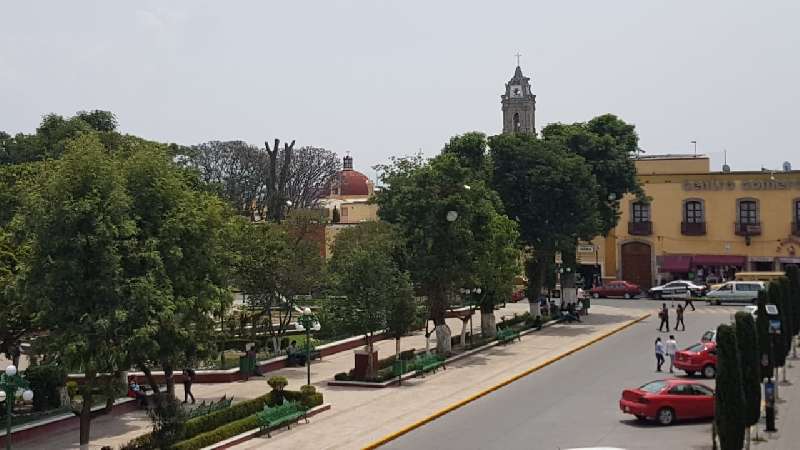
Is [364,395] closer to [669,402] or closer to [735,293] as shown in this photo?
[669,402]

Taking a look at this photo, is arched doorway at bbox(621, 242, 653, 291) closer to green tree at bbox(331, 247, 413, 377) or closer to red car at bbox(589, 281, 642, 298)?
red car at bbox(589, 281, 642, 298)

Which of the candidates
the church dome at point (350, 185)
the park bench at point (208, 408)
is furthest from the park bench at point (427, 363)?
the church dome at point (350, 185)

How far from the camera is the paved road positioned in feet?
77.8

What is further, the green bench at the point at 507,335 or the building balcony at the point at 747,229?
the building balcony at the point at 747,229

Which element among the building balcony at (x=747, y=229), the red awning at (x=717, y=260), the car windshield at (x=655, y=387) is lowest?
the car windshield at (x=655, y=387)

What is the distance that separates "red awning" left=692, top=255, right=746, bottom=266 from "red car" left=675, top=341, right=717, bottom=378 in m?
38.0

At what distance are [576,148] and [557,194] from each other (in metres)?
7.11

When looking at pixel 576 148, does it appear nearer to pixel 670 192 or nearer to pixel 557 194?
pixel 557 194

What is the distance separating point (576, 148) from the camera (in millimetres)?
54969

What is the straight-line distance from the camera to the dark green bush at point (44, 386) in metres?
27.9

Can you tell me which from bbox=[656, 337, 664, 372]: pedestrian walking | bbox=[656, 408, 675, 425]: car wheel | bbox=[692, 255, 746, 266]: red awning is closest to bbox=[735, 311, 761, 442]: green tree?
bbox=[656, 408, 675, 425]: car wheel

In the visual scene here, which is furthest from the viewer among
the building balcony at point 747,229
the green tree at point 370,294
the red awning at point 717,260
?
the red awning at point 717,260

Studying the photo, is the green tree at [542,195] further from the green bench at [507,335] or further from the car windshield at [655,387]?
the car windshield at [655,387]

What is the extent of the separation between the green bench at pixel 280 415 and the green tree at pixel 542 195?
2495cm
